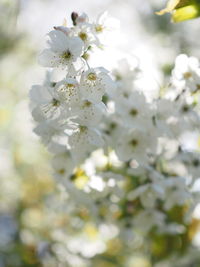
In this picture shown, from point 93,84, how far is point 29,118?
83cm

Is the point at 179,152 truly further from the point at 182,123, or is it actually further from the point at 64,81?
the point at 64,81

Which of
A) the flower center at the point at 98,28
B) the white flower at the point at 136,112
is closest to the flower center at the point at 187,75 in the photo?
the white flower at the point at 136,112

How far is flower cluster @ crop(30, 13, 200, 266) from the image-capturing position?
97 cm

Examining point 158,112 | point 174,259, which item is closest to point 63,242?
point 174,259

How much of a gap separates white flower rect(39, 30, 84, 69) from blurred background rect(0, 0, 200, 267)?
0.43 metres

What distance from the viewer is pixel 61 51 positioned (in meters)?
0.97

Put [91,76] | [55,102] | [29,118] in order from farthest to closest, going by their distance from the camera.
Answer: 1. [29,118]
2. [55,102]
3. [91,76]

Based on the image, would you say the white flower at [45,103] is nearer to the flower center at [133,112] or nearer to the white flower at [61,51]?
the white flower at [61,51]

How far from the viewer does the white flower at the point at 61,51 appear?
0.94 m

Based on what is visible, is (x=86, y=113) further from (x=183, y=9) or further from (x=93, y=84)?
(x=183, y=9)

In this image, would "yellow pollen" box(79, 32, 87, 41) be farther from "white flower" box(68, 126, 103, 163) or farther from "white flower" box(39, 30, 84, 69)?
"white flower" box(68, 126, 103, 163)

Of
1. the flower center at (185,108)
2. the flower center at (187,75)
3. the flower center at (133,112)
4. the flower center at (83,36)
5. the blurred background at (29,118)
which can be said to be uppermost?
the blurred background at (29,118)

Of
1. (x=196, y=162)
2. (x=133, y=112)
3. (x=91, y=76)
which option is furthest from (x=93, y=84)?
(x=196, y=162)

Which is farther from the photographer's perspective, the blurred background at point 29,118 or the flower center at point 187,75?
the blurred background at point 29,118
